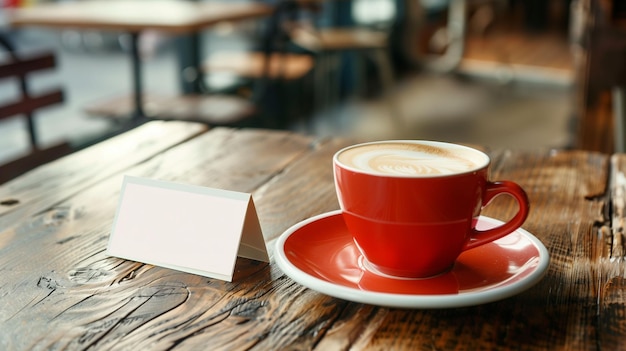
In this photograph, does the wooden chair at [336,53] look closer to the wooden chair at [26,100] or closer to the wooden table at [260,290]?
→ the wooden chair at [26,100]

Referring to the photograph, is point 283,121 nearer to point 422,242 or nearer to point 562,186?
point 562,186

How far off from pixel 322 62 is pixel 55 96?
2.25 metres

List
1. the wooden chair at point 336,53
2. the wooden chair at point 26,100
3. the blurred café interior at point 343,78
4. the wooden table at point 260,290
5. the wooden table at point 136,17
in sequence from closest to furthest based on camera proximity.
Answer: the wooden table at point 260,290 → the wooden chair at point 26,100 → the wooden table at point 136,17 → the blurred café interior at point 343,78 → the wooden chair at point 336,53

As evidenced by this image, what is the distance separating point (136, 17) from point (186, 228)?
2.09 meters

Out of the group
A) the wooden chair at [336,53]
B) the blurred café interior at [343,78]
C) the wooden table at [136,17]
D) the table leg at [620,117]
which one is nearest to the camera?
the table leg at [620,117]

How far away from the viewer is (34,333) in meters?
0.43

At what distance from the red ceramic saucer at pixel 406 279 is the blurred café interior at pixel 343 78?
45.5 inches

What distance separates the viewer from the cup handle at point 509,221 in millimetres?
488

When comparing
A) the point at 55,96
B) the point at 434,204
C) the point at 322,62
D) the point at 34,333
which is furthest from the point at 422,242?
the point at 322,62

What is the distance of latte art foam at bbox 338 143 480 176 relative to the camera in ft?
1.59

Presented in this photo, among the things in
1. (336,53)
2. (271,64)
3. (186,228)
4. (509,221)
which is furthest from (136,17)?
(509,221)

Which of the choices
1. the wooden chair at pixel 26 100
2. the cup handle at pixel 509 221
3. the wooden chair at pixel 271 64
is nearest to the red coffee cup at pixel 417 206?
the cup handle at pixel 509 221

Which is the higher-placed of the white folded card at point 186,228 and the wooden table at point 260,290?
the white folded card at point 186,228

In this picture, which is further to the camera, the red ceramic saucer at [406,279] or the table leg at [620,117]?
the table leg at [620,117]
